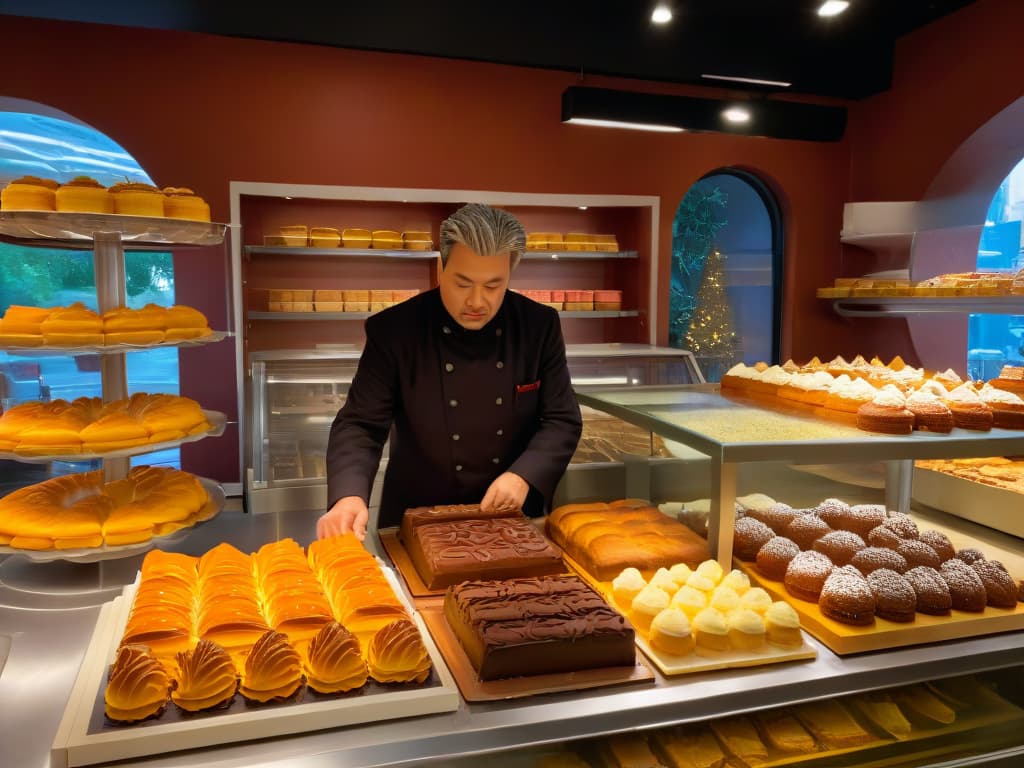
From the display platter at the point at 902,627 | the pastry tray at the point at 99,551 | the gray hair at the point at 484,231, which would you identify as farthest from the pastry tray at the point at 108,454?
the display platter at the point at 902,627

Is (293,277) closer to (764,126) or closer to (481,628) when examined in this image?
(764,126)

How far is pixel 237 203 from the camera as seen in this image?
521 cm

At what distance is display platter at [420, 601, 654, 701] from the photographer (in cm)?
115

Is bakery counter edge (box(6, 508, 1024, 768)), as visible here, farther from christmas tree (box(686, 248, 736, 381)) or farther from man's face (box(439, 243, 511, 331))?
christmas tree (box(686, 248, 736, 381))

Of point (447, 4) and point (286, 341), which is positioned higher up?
point (447, 4)

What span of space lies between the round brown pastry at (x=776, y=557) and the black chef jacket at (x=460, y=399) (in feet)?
2.00

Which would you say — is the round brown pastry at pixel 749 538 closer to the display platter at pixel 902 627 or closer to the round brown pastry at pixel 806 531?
the round brown pastry at pixel 806 531

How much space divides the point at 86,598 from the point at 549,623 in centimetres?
108

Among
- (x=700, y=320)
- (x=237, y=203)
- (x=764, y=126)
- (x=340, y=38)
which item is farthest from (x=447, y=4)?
(x=700, y=320)

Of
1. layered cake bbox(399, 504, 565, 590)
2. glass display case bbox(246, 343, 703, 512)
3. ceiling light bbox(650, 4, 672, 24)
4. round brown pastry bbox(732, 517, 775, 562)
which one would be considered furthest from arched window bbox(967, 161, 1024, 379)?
layered cake bbox(399, 504, 565, 590)

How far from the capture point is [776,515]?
1.91m

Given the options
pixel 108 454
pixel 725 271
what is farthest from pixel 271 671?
pixel 725 271

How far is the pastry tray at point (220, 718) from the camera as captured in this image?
985 mm

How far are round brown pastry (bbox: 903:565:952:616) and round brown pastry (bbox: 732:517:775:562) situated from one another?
0.33 meters
